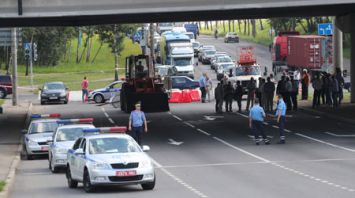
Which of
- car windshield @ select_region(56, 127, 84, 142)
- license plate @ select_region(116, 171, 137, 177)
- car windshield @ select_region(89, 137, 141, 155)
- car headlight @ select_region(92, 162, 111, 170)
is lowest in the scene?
license plate @ select_region(116, 171, 137, 177)

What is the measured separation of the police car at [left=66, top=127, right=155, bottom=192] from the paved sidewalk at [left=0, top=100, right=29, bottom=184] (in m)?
3.15

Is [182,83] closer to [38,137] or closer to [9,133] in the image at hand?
[9,133]

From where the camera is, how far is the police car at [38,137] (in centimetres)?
3294

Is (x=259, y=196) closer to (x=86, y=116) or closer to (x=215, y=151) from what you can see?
(x=215, y=151)

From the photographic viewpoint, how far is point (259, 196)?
21000 millimetres

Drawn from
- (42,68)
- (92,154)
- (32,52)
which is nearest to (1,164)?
(92,154)

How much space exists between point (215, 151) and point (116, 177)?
11242mm

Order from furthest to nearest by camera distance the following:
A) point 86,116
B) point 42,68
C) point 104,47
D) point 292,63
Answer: point 104,47 < point 42,68 < point 292,63 < point 86,116

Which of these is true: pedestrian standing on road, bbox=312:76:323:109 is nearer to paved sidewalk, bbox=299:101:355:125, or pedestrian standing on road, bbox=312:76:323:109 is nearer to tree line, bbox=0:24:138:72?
paved sidewalk, bbox=299:101:355:125

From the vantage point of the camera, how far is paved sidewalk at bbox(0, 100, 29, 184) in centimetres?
3030

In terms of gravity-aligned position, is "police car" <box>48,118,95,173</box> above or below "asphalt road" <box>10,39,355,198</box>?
above

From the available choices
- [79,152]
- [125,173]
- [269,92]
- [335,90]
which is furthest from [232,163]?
[335,90]

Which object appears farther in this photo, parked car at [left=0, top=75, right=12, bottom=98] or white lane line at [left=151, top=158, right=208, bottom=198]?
parked car at [left=0, top=75, right=12, bottom=98]

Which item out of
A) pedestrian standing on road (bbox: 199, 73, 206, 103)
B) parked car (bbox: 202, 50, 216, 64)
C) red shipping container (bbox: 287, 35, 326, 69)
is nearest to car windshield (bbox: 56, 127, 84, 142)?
pedestrian standing on road (bbox: 199, 73, 206, 103)
